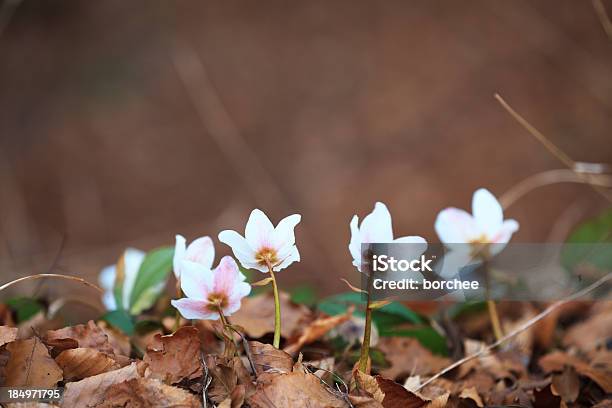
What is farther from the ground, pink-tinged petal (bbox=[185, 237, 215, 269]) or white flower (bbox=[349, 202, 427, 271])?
white flower (bbox=[349, 202, 427, 271])

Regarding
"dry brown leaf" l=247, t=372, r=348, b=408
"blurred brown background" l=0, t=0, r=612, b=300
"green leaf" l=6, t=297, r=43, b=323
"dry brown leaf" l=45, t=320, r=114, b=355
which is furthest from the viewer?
"blurred brown background" l=0, t=0, r=612, b=300

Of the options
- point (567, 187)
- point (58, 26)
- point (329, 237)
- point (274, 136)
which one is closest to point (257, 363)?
point (329, 237)

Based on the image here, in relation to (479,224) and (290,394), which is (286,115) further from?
(290,394)

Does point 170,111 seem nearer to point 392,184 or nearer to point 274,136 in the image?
point 274,136

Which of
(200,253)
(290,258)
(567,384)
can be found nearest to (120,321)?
(200,253)

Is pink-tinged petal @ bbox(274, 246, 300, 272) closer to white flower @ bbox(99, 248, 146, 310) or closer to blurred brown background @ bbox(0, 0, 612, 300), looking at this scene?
white flower @ bbox(99, 248, 146, 310)

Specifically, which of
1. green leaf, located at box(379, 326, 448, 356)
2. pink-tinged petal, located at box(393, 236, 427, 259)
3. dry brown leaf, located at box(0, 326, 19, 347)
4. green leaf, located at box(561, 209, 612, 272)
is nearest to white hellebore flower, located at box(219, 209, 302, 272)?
pink-tinged petal, located at box(393, 236, 427, 259)
